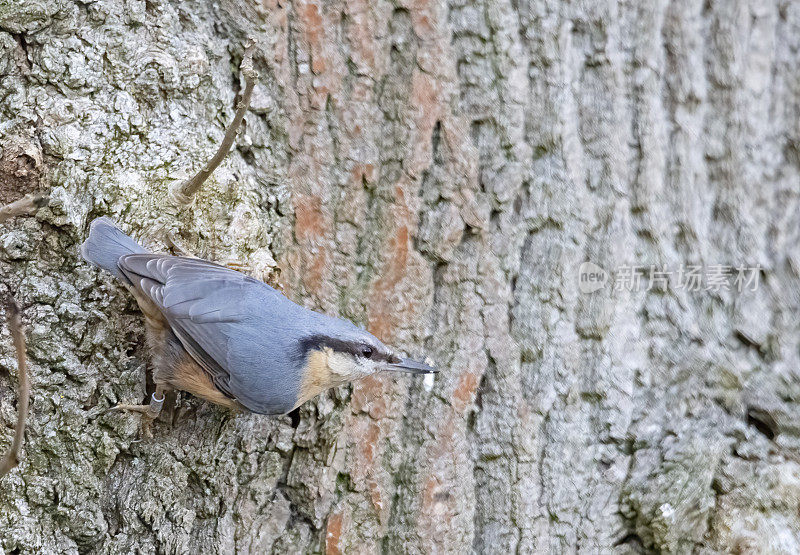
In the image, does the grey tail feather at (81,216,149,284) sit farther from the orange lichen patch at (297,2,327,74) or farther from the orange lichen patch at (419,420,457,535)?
the orange lichen patch at (419,420,457,535)

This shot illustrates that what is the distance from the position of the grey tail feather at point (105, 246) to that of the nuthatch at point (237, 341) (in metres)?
0.01

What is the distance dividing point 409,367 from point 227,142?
794mm

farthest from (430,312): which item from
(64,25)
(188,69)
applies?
(64,25)

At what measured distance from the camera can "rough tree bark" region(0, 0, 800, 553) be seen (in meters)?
2.16

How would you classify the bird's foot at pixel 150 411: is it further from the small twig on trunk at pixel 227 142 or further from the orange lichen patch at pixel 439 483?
the orange lichen patch at pixel 439 483

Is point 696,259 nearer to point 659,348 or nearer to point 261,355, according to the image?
point 659,348

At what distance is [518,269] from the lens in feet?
8.25

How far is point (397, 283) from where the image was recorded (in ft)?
7.83

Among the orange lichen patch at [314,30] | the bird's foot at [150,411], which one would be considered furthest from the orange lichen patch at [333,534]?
the orange lichen patch at [314,30]

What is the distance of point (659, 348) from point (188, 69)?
5.72 feet

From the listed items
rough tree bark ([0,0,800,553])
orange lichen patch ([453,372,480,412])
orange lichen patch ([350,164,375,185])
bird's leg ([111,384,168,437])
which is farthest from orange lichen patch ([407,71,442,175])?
bird's leg ([111,384,168,437])

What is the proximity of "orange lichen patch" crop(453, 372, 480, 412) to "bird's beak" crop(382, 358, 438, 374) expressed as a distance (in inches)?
6.4

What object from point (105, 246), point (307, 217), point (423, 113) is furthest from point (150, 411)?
point (423, 113)

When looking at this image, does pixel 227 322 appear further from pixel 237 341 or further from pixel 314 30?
pixel 314 30
